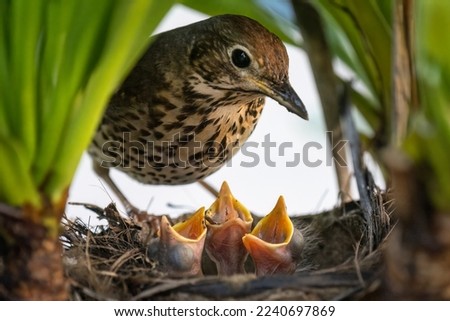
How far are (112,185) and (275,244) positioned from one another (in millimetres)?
482

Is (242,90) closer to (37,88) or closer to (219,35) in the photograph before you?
(219,35)

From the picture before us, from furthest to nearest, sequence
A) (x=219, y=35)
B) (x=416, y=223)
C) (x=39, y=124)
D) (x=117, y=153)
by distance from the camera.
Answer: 1. (x=117, y=153)
2. (x=219, y=35)
3. (x=39, y=124)
4. (x=416, y=223)

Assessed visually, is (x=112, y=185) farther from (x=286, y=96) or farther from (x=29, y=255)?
(x=29, y=255)

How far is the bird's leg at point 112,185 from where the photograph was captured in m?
1.46

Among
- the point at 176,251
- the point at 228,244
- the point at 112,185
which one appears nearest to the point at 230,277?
the point at 176,251

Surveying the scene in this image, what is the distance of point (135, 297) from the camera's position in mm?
916

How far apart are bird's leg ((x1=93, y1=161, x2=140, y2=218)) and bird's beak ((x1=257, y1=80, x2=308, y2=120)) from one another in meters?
0.42

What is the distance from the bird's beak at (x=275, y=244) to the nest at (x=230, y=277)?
58 millimetres

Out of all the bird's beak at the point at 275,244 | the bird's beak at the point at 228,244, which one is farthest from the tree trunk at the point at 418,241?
the bird's beak at the point at 228,244

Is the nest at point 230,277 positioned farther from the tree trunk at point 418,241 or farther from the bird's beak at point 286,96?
the bird's beak at point 286,96

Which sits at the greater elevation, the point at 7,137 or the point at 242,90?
the point at 242,90

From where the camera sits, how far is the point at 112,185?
1.58m

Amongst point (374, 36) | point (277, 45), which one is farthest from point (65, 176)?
point (277, 45)

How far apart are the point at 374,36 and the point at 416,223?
1.14ft
